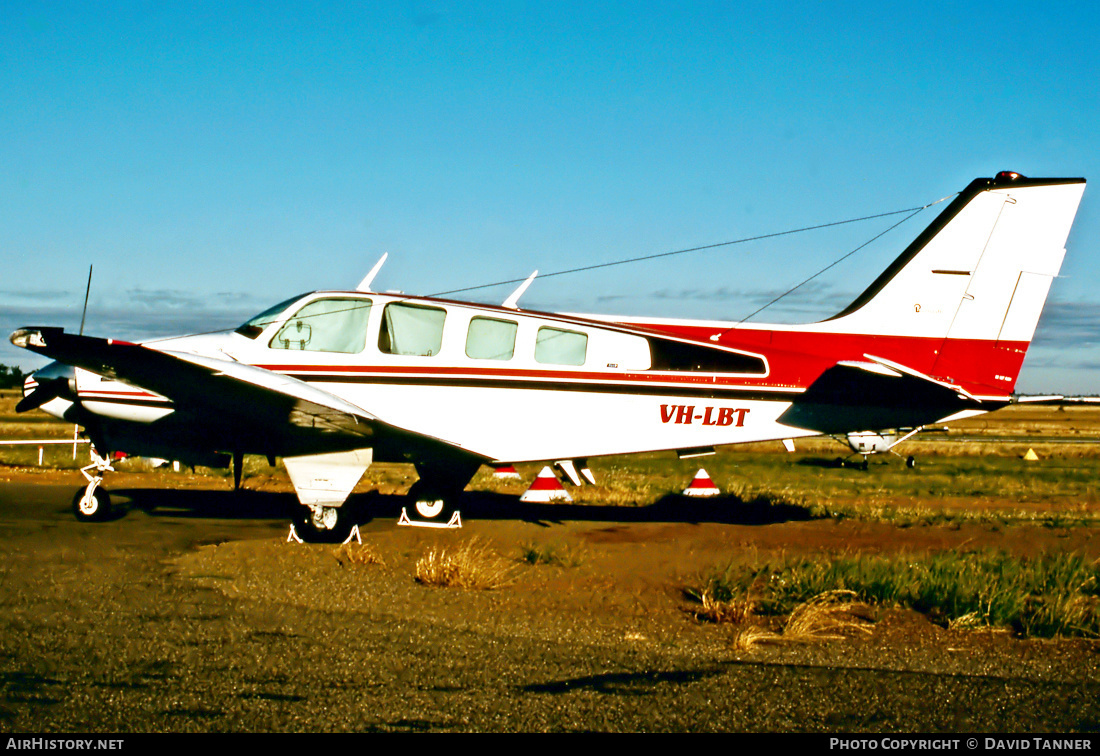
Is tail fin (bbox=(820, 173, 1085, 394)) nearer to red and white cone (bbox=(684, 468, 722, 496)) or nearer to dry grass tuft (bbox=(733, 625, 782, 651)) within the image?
red and white cone (bbox=(684, 468, 722, 496))

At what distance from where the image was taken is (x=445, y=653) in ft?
19.9

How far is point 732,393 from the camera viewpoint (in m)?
11.8

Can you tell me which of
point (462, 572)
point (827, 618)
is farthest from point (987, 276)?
point (462, 572)

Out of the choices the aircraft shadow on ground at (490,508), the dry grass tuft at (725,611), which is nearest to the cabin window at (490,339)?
the aircraft shadow on ground at (490,508)

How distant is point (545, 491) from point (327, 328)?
5.00 meters

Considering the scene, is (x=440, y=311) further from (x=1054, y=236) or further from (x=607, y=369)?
(x=1054, y=236)

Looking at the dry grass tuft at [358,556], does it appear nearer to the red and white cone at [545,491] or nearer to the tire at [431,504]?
the tire at [431,504]

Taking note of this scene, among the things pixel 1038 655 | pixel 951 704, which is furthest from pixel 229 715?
pixel 1038 655

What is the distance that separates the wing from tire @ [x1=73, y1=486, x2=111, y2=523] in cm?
160

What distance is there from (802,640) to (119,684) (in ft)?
15.2

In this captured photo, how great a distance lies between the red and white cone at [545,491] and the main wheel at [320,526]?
4350 mm

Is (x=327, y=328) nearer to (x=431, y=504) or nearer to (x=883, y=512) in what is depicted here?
(x=431, y=504)

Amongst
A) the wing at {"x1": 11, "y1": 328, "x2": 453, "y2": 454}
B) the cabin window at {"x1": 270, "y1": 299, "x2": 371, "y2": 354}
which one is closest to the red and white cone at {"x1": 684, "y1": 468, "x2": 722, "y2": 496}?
the wing at {"x1": 11, "y1": 328, "x2": 453, "y2": 454}

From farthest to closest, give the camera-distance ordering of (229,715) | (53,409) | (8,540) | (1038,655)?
(53,409), (8,540), (1038,655), (229,715)
